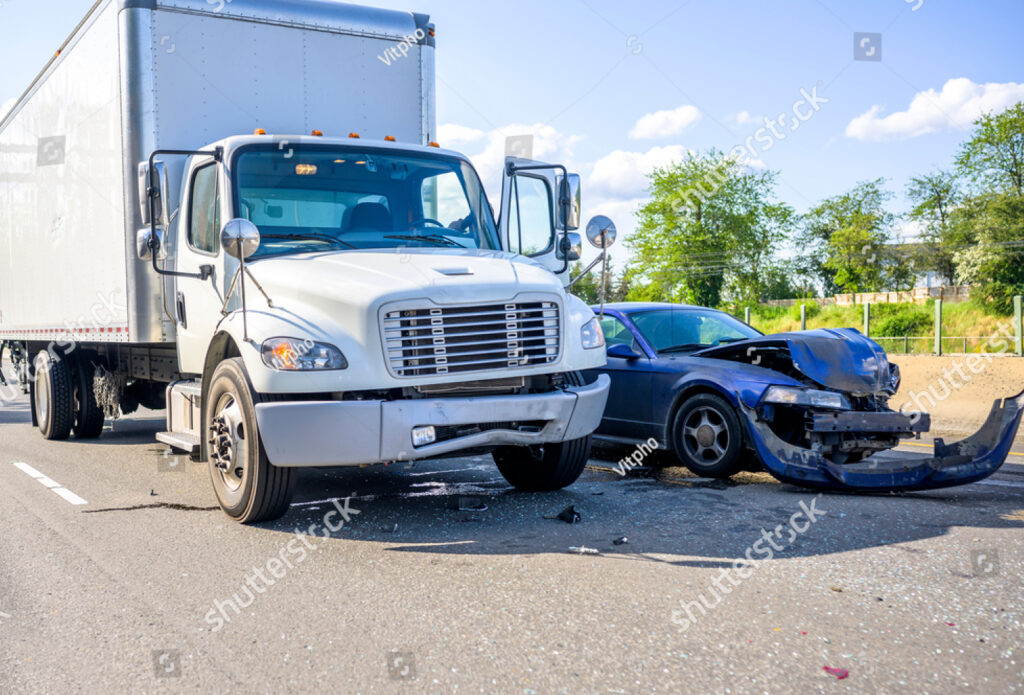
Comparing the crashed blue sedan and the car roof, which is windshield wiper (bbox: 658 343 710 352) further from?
the car roof

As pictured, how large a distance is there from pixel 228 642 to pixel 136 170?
4.94 metres

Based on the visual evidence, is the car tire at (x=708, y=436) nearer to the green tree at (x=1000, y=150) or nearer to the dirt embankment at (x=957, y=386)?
the dirt embankment at (x=957, y=386)

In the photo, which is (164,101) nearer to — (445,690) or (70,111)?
(70,111)

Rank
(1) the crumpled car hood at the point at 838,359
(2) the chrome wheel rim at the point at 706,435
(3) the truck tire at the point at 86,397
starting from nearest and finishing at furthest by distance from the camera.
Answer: (1) the crumpled car hood at the point at 838,359 < (2) the chrome wheel rim at the point at 706,435 < (3) the truck tire at the point at 86,397

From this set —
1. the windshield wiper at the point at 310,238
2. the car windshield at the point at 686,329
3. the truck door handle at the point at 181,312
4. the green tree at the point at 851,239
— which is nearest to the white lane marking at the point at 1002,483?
the car windshield at the point at 686,329

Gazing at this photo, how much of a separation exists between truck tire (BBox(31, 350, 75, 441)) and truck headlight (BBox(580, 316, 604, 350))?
7.02m

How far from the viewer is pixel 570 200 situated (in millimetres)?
7363

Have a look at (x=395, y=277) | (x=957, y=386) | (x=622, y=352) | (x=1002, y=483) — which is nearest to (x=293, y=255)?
(x=395, y=277)

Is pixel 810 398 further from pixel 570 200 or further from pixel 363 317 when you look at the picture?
pixel 363 317

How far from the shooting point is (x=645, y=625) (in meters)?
3.76

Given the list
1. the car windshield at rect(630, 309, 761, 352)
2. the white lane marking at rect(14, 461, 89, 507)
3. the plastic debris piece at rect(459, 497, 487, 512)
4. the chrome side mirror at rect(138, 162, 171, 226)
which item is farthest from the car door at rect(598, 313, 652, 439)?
the white lane marking at rect(14, 461, 89, 507)

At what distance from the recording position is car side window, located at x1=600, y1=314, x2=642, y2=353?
826cm

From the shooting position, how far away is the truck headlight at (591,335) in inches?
241

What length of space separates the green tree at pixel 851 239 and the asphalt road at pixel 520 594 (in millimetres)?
65326
